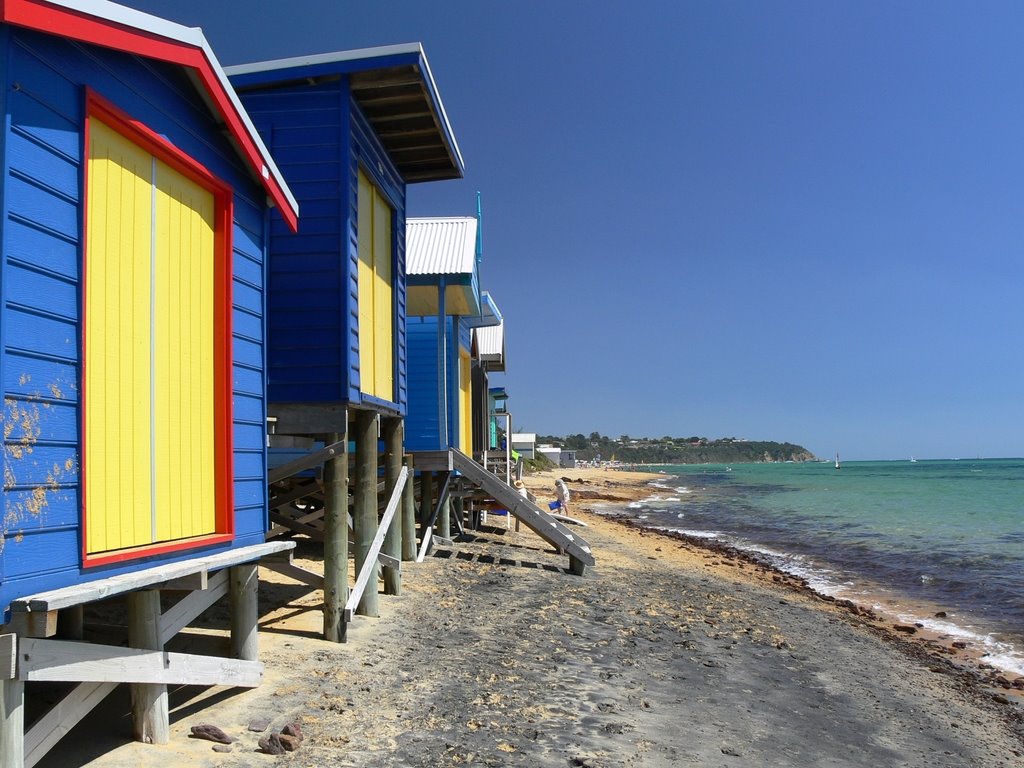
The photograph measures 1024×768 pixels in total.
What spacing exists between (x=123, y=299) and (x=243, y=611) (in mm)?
2967

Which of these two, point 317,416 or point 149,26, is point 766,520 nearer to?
point 317,416

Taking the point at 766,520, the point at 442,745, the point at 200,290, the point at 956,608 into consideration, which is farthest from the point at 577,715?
the point at 766,520

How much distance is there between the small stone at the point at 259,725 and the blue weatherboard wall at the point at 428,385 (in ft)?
28.5

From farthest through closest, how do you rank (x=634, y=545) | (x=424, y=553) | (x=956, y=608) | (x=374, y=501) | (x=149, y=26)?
(x=634, y=545) → (x=956, y=608) → (x=424, y=553) → (x=374, y=501) → (x=149, y=26)

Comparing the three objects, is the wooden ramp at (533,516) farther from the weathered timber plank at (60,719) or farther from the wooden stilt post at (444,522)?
the weathered timber plank at (60,719)

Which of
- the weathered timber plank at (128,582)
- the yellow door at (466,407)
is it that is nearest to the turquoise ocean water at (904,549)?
the yellow door at (466,407)

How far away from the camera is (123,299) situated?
4.95 m

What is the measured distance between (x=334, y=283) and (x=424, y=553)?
23.8ft

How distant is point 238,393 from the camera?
21.0ft

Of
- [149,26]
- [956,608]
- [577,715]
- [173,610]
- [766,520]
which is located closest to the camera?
[149,26]

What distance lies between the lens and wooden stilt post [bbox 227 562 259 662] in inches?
266

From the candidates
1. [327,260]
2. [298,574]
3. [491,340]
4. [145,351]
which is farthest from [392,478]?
[491,340]

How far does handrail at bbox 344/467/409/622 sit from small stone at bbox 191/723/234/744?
2.80m

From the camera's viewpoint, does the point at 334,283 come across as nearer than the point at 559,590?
Yes
